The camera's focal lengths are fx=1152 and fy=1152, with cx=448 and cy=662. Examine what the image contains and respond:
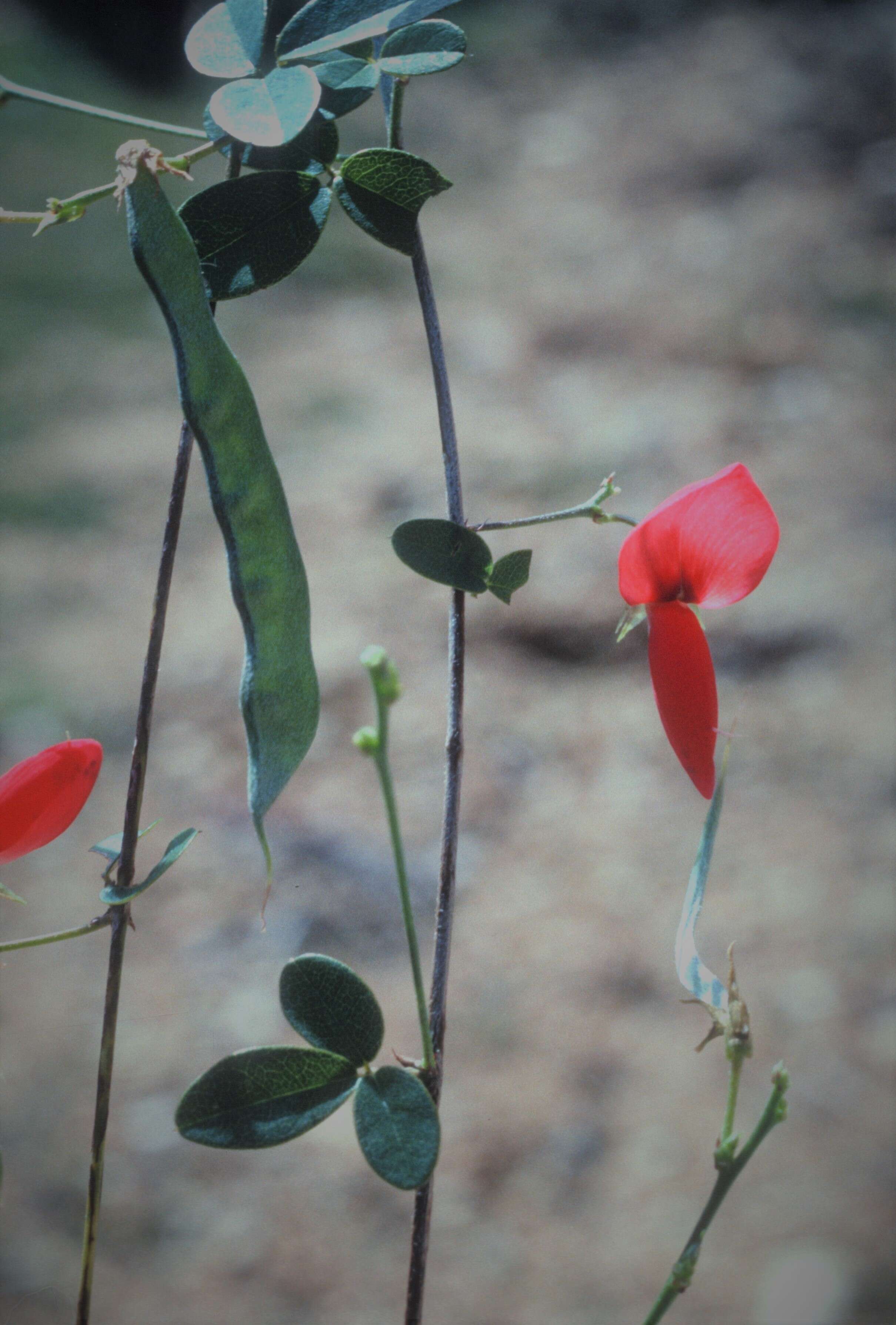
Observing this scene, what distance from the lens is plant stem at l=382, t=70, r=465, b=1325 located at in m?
0.28

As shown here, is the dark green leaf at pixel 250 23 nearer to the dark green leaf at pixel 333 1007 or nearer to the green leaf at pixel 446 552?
the green leaf at pixel 446 552

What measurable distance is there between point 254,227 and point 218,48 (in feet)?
0.15

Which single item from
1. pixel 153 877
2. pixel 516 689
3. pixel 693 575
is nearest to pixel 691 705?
pixel 693 575

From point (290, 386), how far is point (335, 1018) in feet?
6.16

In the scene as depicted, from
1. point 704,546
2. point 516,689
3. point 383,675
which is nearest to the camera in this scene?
point 383,675

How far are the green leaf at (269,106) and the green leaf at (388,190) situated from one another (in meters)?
0.02

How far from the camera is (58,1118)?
3.55 ft

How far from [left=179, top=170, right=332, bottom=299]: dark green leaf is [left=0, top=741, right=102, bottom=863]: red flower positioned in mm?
127

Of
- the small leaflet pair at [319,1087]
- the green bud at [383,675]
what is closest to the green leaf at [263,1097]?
the small leaflet pair at [319,1087]

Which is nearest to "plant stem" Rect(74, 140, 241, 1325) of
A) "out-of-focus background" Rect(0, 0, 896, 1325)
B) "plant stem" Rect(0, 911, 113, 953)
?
"plant stem" Rect(0, 911, 113, 953)

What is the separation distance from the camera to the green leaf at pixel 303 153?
298 millimetres

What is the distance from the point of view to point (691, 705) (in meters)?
0.31

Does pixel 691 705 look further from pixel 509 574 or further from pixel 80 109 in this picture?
pixel 80 109

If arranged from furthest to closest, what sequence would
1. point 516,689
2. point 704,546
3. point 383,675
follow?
point 516,689
point 704,546
point 383,675
